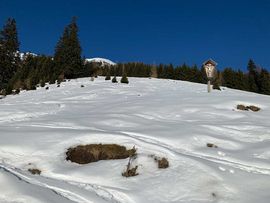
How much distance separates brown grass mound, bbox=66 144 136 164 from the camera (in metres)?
11.2

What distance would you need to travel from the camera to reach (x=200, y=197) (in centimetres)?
875

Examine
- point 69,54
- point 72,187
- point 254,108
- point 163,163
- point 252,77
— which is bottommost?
point 72,187

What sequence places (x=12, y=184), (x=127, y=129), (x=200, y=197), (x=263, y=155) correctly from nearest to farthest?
(x=12, y=184)
(x=200, y=197)
(x=263, y=155)
(x=127, y=129)

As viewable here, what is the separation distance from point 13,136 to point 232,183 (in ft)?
21.4

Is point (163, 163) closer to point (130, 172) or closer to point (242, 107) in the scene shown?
point (130, 172)

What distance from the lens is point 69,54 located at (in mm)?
59688

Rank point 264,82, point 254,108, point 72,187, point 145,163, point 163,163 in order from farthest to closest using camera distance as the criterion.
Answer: point 264,82 < point 254,108 < point 145,163 < point 163,163 < point 72,187

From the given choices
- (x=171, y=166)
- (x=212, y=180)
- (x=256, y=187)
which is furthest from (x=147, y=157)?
(x=256, y=187)

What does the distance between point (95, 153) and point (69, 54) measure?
49.7 meters

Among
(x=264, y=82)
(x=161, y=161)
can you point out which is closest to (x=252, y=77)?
(x=264, y=82)

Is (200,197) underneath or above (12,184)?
underneath

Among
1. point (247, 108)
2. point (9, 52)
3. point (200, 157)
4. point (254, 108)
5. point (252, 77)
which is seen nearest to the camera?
point (200, 157)

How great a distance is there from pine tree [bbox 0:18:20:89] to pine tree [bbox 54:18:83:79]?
308 inches

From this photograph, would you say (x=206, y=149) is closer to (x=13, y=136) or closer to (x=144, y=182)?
(x=144, y=182)
